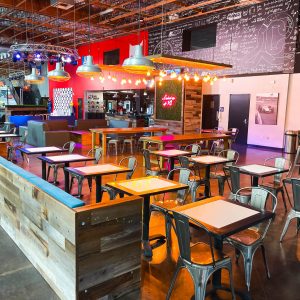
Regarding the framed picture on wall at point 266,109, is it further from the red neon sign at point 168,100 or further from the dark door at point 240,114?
the red neon sign at point 168,100

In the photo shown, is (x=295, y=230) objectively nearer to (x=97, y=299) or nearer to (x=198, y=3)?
(x=97, y=299)

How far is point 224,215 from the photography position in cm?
266

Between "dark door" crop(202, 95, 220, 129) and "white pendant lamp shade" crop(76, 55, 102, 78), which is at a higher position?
"white pendant lamp shade" crop(76, 55, 102, 78)

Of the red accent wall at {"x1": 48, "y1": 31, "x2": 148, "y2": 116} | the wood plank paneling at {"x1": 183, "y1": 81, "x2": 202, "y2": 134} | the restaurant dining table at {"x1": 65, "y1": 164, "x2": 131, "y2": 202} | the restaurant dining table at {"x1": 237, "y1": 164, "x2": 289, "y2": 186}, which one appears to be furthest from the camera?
the red accent wall at {"x1": 48, "y1": 31, "x2": 148, "y2": 116}

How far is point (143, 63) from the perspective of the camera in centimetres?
461

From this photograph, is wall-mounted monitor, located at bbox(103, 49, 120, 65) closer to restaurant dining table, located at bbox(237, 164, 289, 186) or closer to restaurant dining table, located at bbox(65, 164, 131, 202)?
restaurant dining table, located at bbox(65, 164, 131, 202)

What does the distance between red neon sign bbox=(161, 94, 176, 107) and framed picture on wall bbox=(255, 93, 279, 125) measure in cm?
315

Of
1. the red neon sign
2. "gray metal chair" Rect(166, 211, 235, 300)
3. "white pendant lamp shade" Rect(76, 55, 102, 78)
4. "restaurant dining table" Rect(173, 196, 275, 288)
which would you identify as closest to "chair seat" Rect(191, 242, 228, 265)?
"gray metal chair" Rect(166, 211, 235, 300)

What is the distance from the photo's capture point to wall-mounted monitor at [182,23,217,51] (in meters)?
12.2

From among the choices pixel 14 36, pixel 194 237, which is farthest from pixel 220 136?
pixel 14 36

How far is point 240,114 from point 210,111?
1727mm

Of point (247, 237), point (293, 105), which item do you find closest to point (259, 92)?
point (293, 105)

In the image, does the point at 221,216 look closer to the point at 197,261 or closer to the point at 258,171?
the point at 197,261

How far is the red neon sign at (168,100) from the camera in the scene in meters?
11.0
